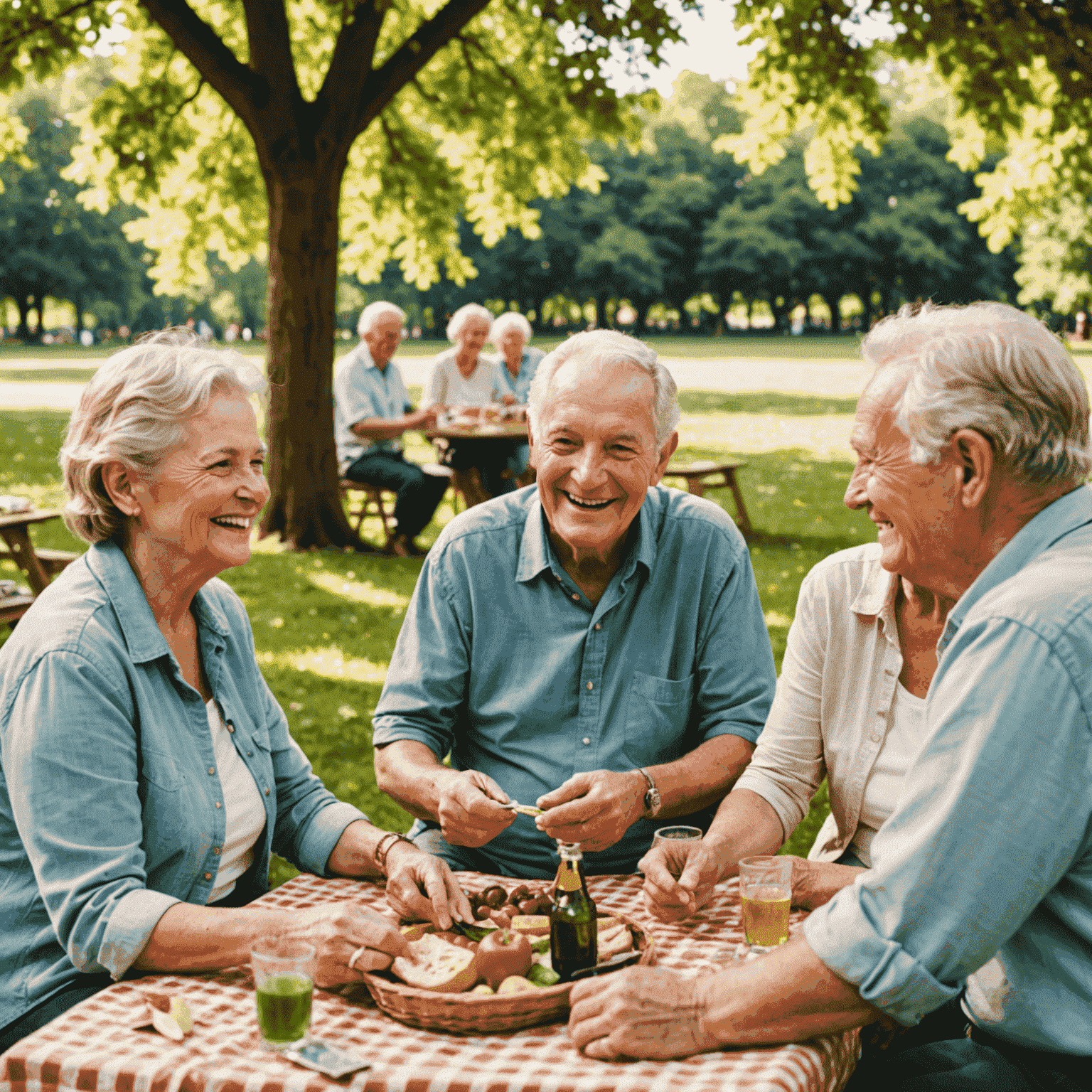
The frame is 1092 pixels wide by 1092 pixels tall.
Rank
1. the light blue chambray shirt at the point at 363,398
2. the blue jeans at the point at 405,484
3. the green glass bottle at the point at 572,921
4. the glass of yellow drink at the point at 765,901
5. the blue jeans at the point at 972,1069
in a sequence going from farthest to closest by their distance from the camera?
the light blue chambray shirt at the point at 363,398 < the blue jeans at the point at 405,484 < the glass of yellow drink at the point at 765,901 < the green glass bottle at the point at 572,921 < the blue jeans at the point at 972,1069

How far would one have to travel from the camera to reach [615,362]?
3.09 m

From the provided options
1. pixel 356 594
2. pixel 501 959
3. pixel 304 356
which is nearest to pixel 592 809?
pixel 501 959

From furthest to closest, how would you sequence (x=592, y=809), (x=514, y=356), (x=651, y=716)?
1. (x=514, y=356)
2. (x=651, y=716)
3. (x=592, y=809)

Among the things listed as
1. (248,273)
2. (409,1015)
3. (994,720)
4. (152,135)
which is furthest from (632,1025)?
(248,273)

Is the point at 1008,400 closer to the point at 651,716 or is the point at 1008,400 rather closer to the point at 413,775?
the point at 651,716

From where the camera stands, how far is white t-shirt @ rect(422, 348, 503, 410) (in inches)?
488

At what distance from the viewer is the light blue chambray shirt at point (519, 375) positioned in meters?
13.1

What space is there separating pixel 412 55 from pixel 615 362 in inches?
350

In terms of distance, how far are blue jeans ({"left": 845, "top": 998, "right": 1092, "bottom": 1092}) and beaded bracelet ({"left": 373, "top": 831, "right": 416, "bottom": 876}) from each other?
3.40ft

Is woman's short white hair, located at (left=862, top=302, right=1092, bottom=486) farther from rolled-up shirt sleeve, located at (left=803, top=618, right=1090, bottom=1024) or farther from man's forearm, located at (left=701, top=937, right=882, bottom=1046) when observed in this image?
man's forearm, located at (left=701, top=937, right=882, bottom=1046)

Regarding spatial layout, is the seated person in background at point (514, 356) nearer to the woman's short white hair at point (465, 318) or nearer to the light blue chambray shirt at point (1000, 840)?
the woman's short white hair at point (465, 318)

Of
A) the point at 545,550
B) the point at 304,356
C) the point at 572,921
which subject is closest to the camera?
the point at 572,921

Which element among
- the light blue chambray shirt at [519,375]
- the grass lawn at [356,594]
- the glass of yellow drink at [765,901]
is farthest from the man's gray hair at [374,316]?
the glass of yellow drink at [765,901]

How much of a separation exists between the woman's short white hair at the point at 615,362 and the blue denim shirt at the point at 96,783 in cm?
107
